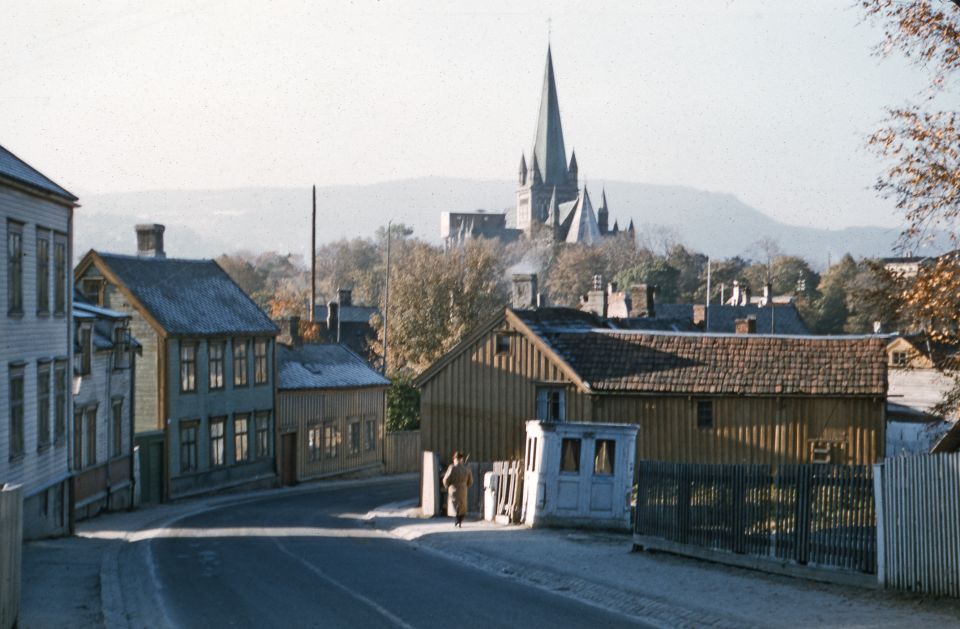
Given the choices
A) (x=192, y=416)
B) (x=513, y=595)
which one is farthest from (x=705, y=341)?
(x=513, y=595)

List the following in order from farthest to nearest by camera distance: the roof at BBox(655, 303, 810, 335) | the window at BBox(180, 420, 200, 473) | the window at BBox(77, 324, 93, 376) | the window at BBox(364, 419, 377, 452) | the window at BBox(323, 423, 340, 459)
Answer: the roof at BBox(655, 303, 810, 335)
the window at BBox(364, 419, 377, 452)
the window at BBox(323, 423, 340, 459)
the window at BBox(180, 420, 200, 473)
the window at BBox(77, 324, 93, 376)

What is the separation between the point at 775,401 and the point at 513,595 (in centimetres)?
1984

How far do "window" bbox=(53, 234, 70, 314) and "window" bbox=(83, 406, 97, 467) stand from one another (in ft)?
19.7

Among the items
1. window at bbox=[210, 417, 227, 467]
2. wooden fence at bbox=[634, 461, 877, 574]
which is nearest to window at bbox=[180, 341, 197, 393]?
window at bbox=[210, 417, 227, 467]

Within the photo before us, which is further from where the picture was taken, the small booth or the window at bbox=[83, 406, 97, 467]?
the window at bbox=[83, 406, 97, 467]

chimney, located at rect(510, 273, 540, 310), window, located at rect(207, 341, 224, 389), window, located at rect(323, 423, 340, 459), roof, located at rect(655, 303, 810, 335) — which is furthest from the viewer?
roof, located at rect(655, 303, 810, 335)

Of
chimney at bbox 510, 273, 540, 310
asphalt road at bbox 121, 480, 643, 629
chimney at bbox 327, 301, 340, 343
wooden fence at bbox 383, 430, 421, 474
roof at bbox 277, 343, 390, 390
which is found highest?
chimney at bbox 510, 273, 540, 310

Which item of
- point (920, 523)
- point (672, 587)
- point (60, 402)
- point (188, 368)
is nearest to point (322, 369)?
point (188, 368)

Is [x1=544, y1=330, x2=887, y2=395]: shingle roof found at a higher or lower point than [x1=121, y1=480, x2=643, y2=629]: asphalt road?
higher

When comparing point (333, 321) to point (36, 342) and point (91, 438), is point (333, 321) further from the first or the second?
point (36, 342)

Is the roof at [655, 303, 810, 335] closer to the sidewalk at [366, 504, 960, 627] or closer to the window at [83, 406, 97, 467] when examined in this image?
the window at [83, 406, 97, 467]

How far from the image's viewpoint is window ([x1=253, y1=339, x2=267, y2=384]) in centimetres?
5091

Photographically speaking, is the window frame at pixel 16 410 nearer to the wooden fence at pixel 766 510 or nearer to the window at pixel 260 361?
the wooden fence at pixel 766 510

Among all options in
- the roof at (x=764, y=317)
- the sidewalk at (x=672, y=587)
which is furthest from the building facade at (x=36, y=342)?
the roof at (x=764, y=317)
